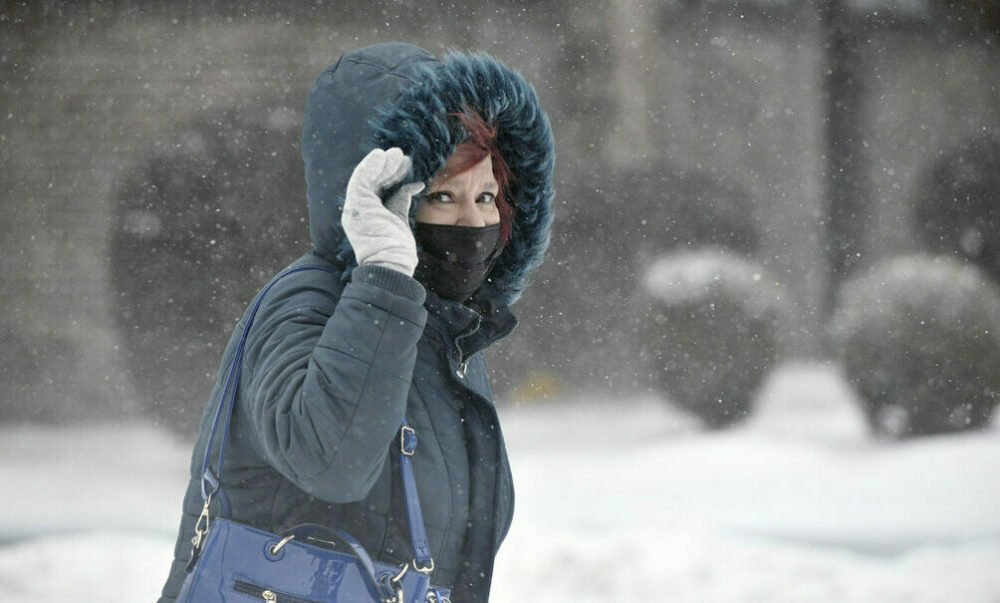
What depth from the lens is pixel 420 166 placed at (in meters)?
1.55

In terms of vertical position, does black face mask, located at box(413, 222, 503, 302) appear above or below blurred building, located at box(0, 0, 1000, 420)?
below

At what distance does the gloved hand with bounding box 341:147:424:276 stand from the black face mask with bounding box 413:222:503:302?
230 mm

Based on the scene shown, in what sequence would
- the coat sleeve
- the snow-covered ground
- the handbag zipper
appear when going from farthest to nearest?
→ the snow-covered ground → the handbag zipper → the coat sleeve

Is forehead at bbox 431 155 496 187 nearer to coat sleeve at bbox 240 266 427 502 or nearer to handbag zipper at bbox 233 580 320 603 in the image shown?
coat sleeve at bbox 240 266 427 502

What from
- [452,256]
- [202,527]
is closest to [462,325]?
[452,256]

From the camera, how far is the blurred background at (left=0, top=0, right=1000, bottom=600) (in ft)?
17.1

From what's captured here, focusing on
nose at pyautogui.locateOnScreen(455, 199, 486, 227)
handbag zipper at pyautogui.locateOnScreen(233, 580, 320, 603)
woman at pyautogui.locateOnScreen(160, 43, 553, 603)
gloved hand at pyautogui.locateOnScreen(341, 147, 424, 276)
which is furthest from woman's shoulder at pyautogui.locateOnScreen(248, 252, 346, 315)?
handbag zipper at pyautogui.locateOnScreen(233, 580, 320, 603)

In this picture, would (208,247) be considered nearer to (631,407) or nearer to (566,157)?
(566,157)

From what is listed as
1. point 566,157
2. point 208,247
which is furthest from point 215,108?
point 566,157

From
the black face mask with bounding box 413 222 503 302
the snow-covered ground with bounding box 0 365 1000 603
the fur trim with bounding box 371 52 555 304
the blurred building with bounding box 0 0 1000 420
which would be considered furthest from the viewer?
the blurred building with bounding box 0 0 1000 420

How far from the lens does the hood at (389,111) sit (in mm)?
1576

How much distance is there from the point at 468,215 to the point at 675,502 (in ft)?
12.5

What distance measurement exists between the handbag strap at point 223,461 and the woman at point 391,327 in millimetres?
17

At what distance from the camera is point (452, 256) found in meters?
1.68
